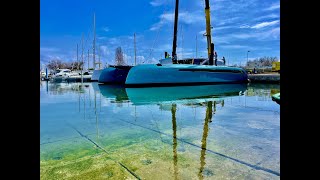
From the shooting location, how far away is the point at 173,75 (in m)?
19.2

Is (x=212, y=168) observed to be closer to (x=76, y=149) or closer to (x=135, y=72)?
(x=76, y=149)

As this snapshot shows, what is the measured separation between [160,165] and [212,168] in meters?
0.59

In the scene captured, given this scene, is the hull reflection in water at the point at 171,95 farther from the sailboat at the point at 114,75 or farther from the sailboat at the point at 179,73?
the sailboat at the point at 114,75

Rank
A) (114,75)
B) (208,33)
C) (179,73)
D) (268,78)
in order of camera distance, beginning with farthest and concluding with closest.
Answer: (268,78)
(114,75)
(208,33)
(179,73)

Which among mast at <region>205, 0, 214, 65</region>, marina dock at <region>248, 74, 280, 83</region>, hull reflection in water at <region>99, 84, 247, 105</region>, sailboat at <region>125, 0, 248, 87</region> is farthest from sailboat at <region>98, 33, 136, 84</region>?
marina dock at <region>248, 74, 280, 83</region>

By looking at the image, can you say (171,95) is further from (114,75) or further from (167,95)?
(114,75)

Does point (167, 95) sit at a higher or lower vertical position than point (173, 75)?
lower

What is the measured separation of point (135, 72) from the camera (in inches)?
720

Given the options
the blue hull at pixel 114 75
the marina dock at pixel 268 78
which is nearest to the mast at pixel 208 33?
the marina dock at pixel 268 78

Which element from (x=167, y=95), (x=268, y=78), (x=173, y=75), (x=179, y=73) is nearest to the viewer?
(x=167, y=95)

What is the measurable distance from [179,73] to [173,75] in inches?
23.8

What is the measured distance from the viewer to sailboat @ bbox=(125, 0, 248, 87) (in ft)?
60.5

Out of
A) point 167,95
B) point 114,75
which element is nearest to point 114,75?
point 114,75

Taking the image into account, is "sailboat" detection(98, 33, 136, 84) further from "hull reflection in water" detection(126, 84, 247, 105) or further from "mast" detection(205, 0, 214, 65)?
"hull reflection in water" detection(126, 84, 247, 105)
